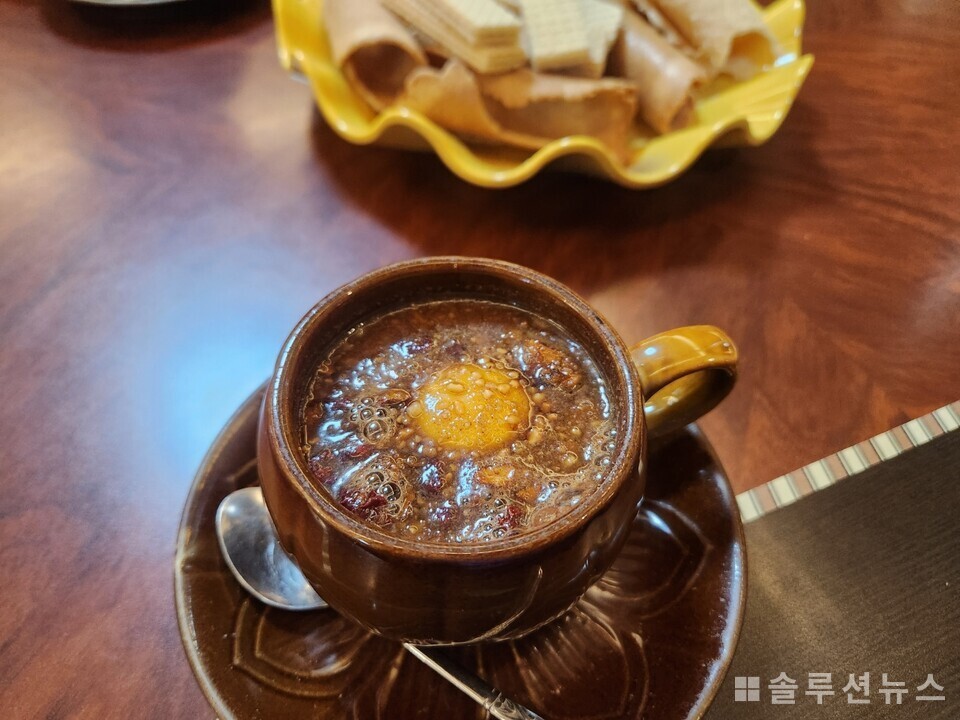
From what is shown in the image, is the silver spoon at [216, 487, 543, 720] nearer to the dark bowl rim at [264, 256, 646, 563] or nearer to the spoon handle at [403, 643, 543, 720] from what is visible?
the spoon handle at [403, 643, 543, 720]

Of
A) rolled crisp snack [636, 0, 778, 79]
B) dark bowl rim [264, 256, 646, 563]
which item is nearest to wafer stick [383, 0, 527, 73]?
rolled crisp snack [636, 0, 778, 79]

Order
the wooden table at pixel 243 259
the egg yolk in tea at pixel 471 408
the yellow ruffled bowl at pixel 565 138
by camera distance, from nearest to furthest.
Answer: the egg yolk in tea at pixel 471 408 < the wooden table at pixel 243 259 < the yellow ruffled bowl at pixel 565 138

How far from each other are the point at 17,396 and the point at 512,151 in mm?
715

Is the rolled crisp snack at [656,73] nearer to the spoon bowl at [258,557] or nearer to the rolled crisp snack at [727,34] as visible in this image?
the rolled crisp snack at [727,34]

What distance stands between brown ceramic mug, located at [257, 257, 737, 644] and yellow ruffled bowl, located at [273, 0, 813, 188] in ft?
1.21

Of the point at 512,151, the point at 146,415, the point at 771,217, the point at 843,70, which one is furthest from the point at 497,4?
the point at 146,415

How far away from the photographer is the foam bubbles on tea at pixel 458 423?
0.56m

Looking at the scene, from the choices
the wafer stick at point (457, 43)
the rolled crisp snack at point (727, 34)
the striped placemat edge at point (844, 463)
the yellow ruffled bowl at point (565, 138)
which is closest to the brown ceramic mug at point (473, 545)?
the striped placemat edge at point (844, 463)

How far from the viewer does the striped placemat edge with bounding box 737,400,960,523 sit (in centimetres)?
80

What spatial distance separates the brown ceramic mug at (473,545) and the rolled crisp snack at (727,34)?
0.74 m

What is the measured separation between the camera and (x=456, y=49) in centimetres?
109

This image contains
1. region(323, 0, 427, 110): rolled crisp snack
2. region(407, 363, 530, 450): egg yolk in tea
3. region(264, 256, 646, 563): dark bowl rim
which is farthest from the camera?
region(323, 0, 427, 110): rolled crisp snack

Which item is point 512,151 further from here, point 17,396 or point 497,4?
point 17,396

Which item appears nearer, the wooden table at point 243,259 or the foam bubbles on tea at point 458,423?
the foam bubbles on tea at point 458,423
